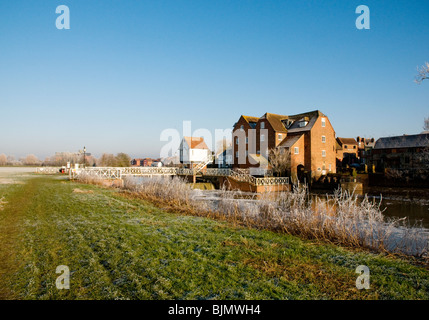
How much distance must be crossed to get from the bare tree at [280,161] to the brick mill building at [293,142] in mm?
402

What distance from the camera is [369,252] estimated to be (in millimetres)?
6781

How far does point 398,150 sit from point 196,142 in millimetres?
40727

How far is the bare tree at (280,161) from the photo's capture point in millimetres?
36719

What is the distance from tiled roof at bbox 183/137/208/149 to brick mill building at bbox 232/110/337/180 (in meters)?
19.5

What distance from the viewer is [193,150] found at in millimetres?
62219

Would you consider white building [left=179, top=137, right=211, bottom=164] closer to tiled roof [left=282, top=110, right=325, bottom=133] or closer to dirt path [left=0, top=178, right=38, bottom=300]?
tiled roof [left=282, top=110, right=325, bottom=133]

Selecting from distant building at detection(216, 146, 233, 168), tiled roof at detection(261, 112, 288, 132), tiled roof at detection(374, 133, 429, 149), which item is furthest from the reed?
tiled roof at detection(374, 133, 429, 149)

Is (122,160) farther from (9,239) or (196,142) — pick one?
(9,239)

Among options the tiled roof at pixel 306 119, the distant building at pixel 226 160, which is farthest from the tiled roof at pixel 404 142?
the distant building at pixel 226 160

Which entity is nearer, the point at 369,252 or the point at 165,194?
the point at 369,252

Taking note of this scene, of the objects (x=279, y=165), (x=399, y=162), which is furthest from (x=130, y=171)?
(x=399, y=162)

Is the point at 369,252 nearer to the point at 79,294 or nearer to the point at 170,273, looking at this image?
the point at 170,273
